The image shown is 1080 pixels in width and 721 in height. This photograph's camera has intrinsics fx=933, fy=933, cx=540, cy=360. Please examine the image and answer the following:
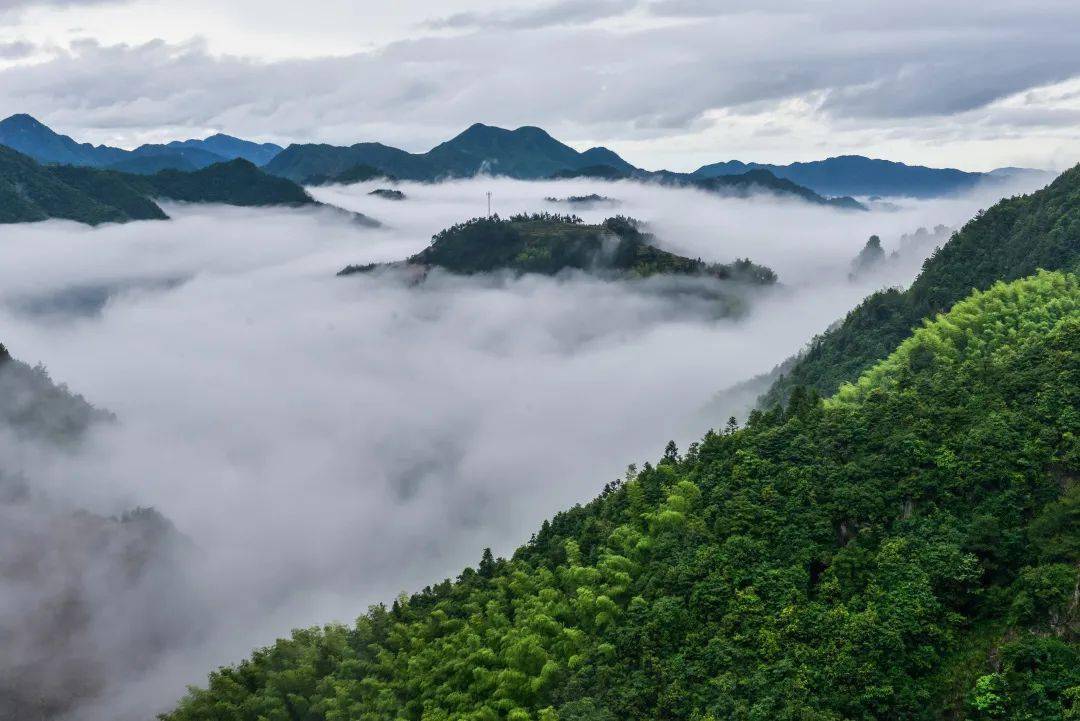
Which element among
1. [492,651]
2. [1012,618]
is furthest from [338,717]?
[1012,618]

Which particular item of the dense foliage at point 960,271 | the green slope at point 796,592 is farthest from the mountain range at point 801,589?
the dense foliage at point 960,271

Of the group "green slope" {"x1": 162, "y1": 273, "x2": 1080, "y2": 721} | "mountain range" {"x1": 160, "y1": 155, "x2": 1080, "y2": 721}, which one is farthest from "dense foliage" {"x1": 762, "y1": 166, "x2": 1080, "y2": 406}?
"green slope" {"x1": 162, "y1": 273, "x2": 1080, "y2": 721}

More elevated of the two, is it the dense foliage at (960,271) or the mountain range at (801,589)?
the dense foliage at (960,271)

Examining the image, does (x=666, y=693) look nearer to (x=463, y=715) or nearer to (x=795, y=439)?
(x=463, y=715)

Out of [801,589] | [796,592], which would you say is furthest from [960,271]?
[796,592]

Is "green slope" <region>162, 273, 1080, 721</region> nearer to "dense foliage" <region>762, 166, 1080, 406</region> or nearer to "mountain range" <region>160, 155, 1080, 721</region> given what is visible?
"mountain range" <region>160, 155, 1080, 721</region>

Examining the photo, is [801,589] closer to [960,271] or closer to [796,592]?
[796,592]

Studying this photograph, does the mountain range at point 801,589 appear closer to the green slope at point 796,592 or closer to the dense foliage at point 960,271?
the green slope at point 796,592
